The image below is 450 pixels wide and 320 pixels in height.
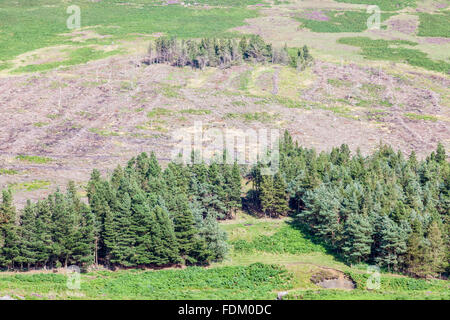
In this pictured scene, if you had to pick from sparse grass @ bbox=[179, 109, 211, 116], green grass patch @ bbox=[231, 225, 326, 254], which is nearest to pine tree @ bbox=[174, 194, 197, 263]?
green grass patch @ bbox=[231, 225, 326, 254]

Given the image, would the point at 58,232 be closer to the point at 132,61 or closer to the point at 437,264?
the point at 437,264

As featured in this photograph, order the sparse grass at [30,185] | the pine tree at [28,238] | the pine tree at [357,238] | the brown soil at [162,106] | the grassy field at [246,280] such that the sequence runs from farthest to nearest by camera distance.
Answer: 1. the brown soil at [162,106]
2. the sparse grass at [30,185]
3. the pine tree at [357,238]
4. the pine tree at [28,238]
5. the grassy field at [246,280]

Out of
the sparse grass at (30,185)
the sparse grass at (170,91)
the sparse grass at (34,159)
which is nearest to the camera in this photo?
the sparse grass at (30,185)

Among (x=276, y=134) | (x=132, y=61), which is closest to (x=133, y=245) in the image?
(x=276, y=134)

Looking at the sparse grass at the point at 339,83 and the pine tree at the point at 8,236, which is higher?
the sparse grass at the point at 339,83

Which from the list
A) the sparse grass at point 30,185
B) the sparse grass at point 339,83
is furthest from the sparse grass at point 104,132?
the sparse grass at point 339,83

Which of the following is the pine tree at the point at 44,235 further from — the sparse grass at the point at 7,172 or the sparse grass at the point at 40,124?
the sparse grass at the point at 40,124

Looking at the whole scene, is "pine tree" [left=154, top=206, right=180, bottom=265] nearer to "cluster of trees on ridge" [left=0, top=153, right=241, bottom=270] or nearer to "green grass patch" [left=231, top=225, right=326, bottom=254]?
"cluster of trees on ridge" [left=0, top=153, right=241, bottom=270]
